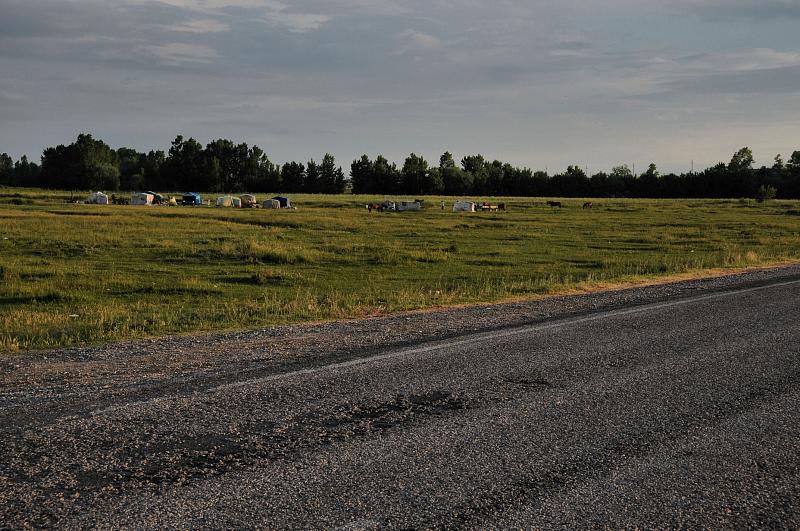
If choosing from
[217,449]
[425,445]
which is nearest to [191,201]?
[217,449]

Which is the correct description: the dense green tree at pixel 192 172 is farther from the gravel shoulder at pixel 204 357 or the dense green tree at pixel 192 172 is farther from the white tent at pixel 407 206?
the gravel shoulder at pixel 204 357

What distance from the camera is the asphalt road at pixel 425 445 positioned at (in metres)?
4.27

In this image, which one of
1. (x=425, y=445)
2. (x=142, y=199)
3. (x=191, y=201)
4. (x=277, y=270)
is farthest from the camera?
(x=191, y=201)

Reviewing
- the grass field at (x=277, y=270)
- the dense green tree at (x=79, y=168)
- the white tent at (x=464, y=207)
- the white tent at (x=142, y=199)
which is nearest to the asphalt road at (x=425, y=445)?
the grass field at (x=277, y=270)

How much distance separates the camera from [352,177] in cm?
Result: 17100

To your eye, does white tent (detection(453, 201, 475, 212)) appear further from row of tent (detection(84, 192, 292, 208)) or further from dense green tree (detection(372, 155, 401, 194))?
dense green tree (detection(372, 155, 401, 194))

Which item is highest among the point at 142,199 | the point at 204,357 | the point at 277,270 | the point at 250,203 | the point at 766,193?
the point at 766,193

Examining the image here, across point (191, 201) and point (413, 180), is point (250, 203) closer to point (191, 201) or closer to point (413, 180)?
point (191, 201)

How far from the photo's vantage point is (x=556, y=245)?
117ft

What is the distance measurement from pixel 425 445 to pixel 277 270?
18.5 meters

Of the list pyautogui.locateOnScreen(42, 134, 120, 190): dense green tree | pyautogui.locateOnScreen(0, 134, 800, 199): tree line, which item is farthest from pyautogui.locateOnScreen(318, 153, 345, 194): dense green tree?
pyautogui.locateOnScreen(42, 134, 120, 190): dense green tree

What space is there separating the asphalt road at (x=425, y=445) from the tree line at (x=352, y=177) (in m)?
153

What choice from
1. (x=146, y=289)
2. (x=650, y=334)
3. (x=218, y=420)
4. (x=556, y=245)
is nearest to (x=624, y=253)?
(x=556, y=245)

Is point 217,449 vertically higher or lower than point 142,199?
lower
